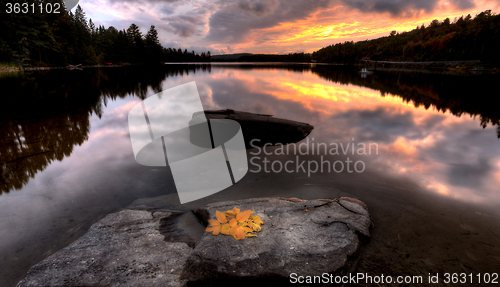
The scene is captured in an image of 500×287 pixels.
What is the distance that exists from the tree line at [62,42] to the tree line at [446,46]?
10237 centimetres

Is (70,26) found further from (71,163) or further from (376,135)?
(376,135)

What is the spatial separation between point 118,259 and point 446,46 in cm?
11679

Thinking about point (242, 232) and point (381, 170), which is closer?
point (242, 232)

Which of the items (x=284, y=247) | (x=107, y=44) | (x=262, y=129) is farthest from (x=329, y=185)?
(x=107, y=44)

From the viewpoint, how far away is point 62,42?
5259 cm

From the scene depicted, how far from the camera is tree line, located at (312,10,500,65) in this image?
63.6 metres

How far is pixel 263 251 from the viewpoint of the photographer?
108 inches

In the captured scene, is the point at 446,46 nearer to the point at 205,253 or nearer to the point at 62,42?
the point at 205,253

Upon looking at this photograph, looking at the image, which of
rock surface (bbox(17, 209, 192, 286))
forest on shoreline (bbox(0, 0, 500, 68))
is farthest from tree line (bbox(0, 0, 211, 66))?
rock surface (bbox(17, 209, 192, 286))

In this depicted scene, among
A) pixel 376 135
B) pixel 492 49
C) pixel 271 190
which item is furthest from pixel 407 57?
pixel 271 190

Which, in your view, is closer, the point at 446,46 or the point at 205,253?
the point at 205,253

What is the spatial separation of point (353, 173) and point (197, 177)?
163 inches

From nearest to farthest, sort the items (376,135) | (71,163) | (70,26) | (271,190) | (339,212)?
(339,212)
(271,190)
(71,163)
(376,135)
(70,26)

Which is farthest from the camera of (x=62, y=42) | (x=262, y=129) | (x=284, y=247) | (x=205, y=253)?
(x=62, y=42)
